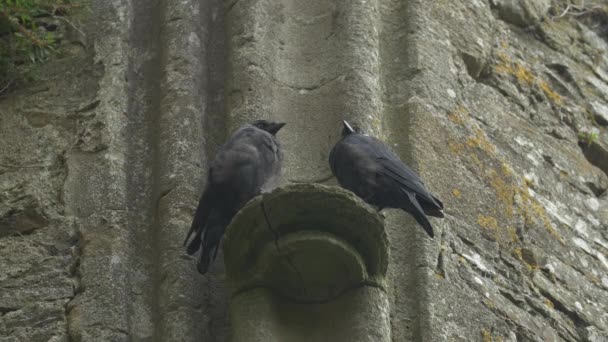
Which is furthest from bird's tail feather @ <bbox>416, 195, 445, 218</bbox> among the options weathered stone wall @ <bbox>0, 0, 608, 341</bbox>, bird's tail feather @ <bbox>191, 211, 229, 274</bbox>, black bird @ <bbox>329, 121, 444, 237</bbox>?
bird's tail feather @ <bbox>191, 211, 229, 274</bbox>

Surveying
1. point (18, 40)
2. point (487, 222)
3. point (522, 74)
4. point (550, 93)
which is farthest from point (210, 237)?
point (550, 93)

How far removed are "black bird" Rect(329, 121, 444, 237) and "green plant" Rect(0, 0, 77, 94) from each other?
1384 millimetres

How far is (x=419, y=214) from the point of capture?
16.8ft

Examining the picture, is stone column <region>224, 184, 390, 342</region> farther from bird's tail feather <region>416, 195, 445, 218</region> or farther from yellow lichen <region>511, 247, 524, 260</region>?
yellow lichen <region>511, 247, 524, 260</region>

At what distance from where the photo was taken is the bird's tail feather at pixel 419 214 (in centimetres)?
510

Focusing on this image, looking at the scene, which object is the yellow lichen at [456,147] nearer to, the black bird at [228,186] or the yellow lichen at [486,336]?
the yellow lichen at [486,336]

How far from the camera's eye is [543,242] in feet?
20.7

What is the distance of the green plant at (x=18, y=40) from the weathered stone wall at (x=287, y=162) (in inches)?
2.8

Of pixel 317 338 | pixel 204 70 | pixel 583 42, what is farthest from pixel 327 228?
pixel 583 42

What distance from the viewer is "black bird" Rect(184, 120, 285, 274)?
5.01 m

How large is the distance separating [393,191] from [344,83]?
0.72 m

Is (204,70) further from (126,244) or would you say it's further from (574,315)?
(574,315)

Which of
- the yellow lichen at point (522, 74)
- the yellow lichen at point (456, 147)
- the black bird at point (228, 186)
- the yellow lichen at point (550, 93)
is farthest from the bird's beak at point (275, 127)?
the yellow lichen at point (550, 93)

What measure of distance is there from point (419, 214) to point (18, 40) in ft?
5.75
